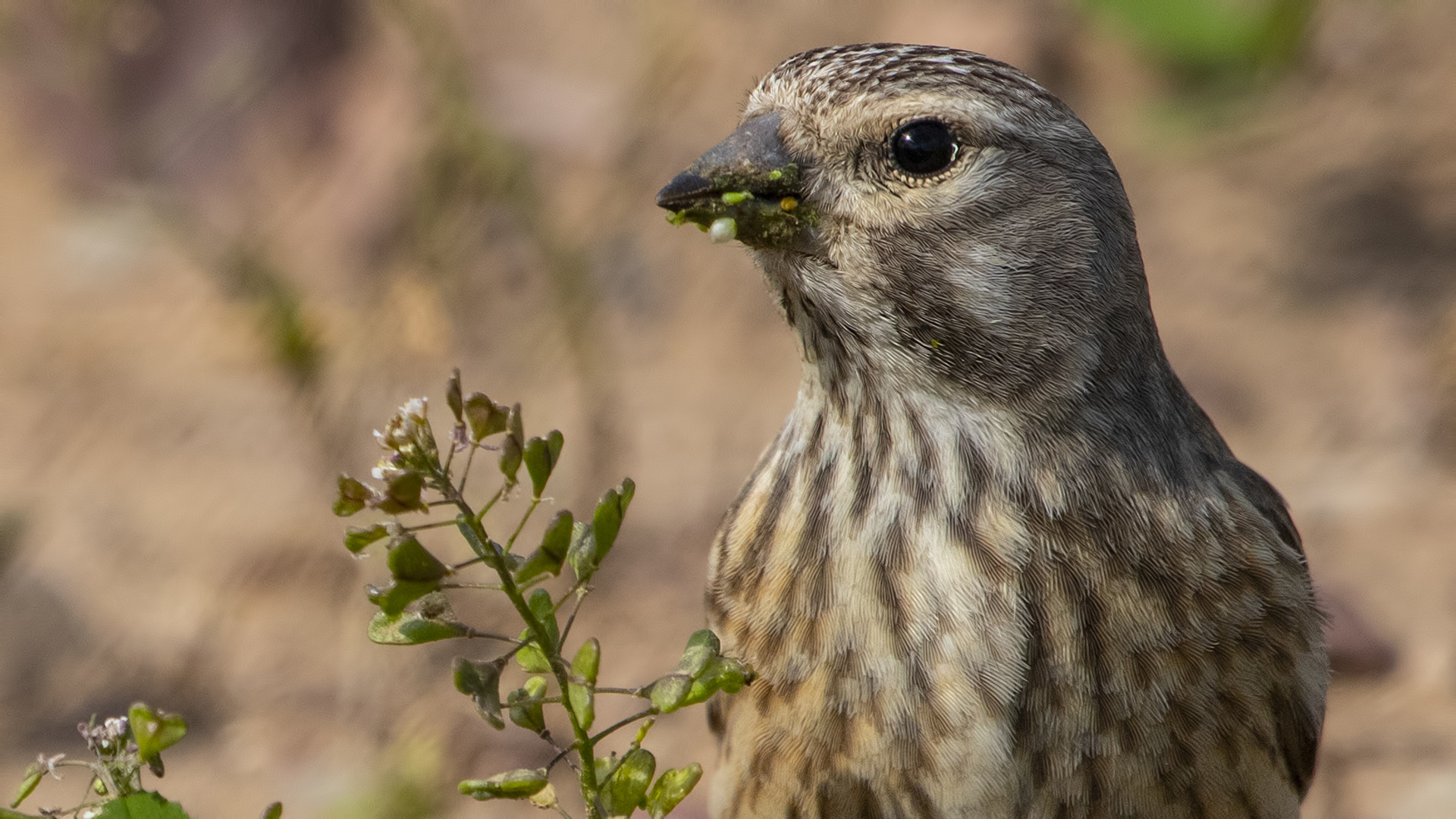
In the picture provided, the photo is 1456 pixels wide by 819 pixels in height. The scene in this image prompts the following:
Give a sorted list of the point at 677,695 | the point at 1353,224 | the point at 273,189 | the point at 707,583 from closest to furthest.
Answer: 1. the point at 677,695
2. the point at 707,583
3. the point at 1353,224
4. the point at 273,189

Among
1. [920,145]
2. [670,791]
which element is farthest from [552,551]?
[920,145]

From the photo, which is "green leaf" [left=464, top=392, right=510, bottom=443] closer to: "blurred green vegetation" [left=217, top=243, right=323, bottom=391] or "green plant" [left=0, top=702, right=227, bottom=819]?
"green plant" [left=0, top=702, right=227, bottom=819]

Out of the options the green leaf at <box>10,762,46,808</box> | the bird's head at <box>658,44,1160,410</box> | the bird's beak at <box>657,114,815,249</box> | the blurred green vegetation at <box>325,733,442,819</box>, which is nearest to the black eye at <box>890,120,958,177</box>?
the bird's head at <box>658,44,1160,410</box>

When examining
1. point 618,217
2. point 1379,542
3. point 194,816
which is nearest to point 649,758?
point 194,816

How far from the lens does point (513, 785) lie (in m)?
1.62

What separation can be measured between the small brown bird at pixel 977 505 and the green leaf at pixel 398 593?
753 millimetres

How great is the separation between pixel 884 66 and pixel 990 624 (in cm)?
78

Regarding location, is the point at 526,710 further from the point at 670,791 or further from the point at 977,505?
the point at 977,505

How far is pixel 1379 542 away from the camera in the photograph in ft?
14.0

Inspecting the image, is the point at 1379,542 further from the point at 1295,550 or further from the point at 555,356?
the point at 555,356

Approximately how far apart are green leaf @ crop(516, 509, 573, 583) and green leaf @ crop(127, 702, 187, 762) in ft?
1.15

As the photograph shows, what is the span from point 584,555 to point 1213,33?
4.58 meters

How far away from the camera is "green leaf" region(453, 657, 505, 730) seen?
153 cm

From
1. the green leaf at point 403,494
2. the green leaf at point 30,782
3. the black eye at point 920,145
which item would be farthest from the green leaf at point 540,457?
the black eye at point 920,145
